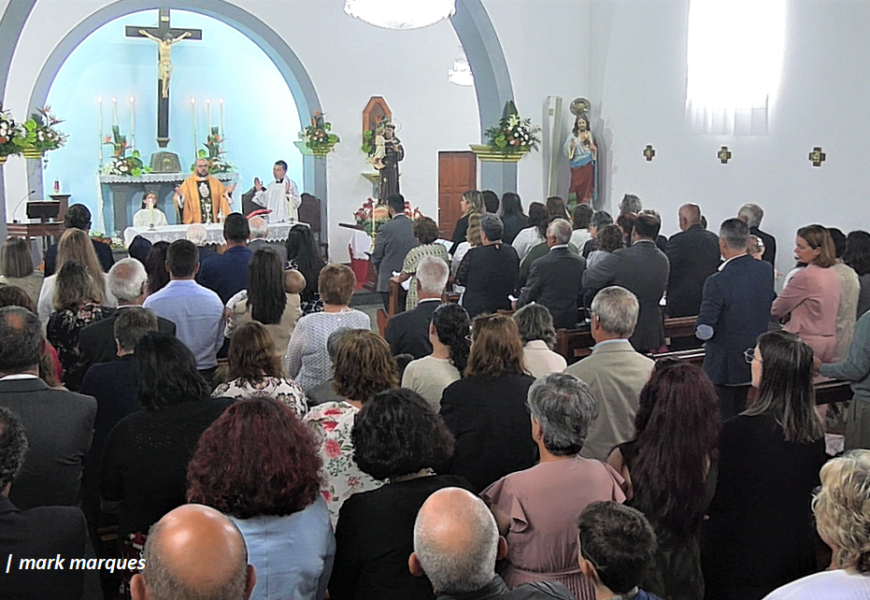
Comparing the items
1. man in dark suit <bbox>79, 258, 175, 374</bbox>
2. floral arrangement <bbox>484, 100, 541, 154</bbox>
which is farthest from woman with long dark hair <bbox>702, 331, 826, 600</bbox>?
floral arrangement <bbox>484, 100, 541, 154</bbox>

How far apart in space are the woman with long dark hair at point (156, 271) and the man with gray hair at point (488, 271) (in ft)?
7.21

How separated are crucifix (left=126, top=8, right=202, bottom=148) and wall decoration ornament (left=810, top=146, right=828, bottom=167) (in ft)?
35.4

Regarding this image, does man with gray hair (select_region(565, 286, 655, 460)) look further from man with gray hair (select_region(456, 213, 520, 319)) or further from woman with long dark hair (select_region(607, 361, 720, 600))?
man with gray hair (select_region(456, 213, 520, 319))

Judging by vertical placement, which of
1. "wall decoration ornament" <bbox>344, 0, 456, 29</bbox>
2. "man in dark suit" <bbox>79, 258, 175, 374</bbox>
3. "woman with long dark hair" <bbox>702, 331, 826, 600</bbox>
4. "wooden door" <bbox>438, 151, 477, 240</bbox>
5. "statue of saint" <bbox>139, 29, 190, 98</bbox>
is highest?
"statue of saint" <bbox>139, 29, 190, 98</bbox>

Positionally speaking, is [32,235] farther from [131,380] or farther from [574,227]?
[131,380]

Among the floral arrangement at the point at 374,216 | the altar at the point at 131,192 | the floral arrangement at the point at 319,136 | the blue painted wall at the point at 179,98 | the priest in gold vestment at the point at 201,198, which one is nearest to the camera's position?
the floral arrangement at the point at 374,216

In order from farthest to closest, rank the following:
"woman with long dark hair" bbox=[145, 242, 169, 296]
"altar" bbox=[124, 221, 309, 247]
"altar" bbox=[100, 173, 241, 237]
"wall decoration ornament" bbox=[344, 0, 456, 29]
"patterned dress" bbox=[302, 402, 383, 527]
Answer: "altar" bbox=[100, 173, 241, 237] → "altar" bbox=[124, 221, 309, 247] → "wall decoration ornament" bbox=[344, 0, 456, 29] → "woman with long dark hair" bbox=[145, 242, 169, 296] → "patterned dress" bbox=[302, 402, 383, 527]

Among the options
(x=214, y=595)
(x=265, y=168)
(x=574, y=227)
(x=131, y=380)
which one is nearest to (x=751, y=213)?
(x=574, y=227)

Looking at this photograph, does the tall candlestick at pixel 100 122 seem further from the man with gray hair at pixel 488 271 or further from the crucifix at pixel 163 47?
the man with gray hair at pixel 488 271

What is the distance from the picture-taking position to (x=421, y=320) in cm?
516

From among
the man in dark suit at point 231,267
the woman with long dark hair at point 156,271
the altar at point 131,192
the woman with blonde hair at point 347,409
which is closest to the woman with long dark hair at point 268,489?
the woman with blonde hair at point 347,409

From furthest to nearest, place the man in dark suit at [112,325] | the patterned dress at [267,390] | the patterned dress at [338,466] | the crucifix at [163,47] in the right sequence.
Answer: the crucifix at [163,47], the man in dark suit at [112,325], the patterned dress at [267,390], the patterned dress at [338,466]

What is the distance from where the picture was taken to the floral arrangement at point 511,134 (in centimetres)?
1086

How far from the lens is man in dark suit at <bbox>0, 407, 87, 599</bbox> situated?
2539 millimetres
